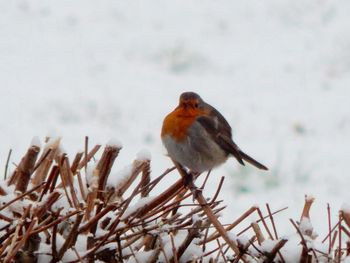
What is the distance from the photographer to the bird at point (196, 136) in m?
2.27

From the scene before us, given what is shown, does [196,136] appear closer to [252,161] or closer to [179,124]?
[179,124]

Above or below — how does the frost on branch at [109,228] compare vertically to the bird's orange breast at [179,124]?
below

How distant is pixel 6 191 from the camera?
1.14m

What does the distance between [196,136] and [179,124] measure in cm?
9

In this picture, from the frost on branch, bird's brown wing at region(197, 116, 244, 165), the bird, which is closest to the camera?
the frost on branch

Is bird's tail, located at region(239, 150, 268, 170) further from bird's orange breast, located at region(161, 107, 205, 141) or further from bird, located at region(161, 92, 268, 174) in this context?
bird's orange breast, located at region(161, 107, 205, 141)

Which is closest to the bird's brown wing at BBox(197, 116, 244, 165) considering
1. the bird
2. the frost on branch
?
the bird

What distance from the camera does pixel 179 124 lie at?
2.29m

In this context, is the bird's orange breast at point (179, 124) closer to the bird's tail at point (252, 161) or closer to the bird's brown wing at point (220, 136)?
the bird's brown wing at point (220, 136)

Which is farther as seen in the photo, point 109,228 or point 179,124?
point 179,124

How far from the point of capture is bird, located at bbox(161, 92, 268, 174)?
2.27 metres

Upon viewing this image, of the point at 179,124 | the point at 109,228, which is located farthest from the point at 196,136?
the point at 109,228

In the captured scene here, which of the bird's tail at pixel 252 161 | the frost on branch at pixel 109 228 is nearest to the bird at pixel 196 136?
the bird's tail at pixel 252 161

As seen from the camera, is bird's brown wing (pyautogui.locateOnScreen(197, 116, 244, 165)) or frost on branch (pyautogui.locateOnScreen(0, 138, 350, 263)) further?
bird's brown wing (pyautogui.locateOnScreen(197, 116, 244, 165))
